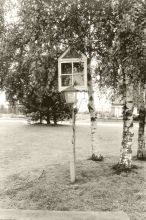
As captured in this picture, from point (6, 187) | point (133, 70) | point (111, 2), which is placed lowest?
point (6, 187)

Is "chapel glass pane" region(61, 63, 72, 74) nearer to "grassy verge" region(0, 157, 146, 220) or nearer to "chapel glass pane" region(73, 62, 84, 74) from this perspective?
"chapel glass pane" region(73, 62, 84, 74)

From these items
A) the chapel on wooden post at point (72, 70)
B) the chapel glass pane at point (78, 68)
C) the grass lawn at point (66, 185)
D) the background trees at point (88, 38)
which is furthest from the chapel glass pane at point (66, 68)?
the grass lawn at point (66, 185)

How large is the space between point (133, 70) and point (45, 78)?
3.43 m

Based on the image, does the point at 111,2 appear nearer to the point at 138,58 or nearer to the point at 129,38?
the point at 129,38

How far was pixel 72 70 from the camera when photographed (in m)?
7.58

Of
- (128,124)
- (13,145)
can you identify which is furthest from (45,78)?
(13,145)

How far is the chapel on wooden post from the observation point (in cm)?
776

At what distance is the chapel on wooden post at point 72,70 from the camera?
25.5ft

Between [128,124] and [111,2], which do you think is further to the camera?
[128,124]

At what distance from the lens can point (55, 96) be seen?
76.6 feet

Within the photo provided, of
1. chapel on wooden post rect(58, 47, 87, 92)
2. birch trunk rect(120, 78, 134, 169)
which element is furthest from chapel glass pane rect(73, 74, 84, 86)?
birch trunk rect(120, 78, 134, 169)

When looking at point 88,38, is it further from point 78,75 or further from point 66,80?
point 66,80

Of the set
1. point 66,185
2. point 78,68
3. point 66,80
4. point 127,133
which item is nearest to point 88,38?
point 78,68

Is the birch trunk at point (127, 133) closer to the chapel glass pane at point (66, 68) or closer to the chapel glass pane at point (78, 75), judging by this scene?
the chapel glass pane at point (78, 75)
